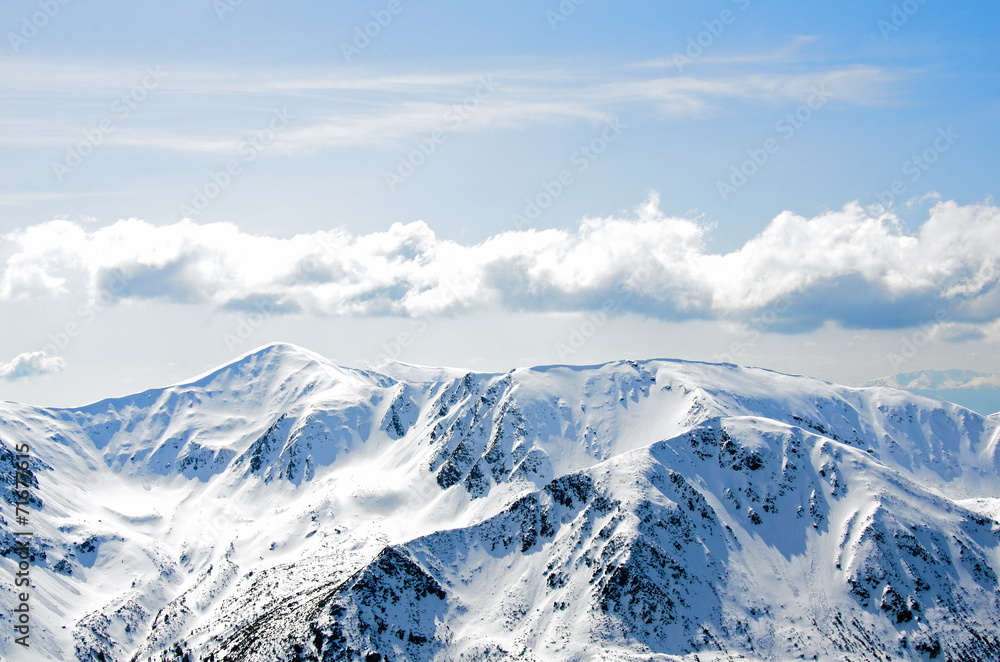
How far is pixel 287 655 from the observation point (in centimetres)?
18850

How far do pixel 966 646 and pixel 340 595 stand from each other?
591ft

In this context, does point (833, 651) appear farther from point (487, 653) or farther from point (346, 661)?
point (346, 661)

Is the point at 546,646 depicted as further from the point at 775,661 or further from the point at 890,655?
the point at 890,655

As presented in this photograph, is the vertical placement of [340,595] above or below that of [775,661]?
above

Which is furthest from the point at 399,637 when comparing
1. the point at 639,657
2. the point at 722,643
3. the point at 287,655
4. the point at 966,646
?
the point at 966,646

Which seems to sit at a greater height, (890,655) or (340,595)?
(340,595)

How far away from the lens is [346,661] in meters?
184

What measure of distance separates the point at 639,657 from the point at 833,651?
5781 centimetres

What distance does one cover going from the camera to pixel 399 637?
7702 inches

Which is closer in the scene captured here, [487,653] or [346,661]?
[346,661]

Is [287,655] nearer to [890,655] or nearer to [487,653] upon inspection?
[487,653]

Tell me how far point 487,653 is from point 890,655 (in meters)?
114

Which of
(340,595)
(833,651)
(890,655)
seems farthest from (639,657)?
(340,595)

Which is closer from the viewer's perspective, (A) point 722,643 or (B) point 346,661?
(B) point 346,661
